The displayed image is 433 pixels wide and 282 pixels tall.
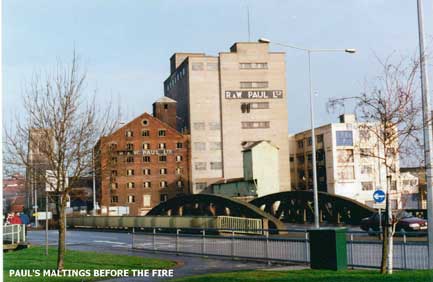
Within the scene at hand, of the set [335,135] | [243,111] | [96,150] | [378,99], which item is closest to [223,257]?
[96,150]

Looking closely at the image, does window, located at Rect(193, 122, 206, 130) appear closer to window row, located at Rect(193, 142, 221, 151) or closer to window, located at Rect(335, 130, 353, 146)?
window row, located at Rect(193, 142, 221, 151)

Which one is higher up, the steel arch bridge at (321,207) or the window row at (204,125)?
the window row at (204,125)

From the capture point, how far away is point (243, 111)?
3799 inches

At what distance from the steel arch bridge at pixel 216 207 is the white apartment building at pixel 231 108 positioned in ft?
100

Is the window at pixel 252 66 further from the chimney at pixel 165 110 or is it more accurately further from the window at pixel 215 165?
the window at pixel 215 165

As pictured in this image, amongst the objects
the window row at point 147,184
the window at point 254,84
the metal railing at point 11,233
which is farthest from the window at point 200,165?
the metal railing at point 11,233

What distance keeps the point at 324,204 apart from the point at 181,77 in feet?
187

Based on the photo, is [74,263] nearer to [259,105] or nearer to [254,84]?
[259,105]

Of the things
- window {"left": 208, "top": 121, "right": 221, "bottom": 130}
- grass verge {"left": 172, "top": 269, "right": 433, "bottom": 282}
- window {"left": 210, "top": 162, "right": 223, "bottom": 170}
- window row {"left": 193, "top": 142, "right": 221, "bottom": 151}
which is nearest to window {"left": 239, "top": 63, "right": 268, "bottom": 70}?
window {"left": 208, "top": 121, "right": 221, "bottom": 130}

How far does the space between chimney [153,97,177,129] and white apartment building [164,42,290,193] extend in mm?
1943

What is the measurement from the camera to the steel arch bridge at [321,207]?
43.2 m

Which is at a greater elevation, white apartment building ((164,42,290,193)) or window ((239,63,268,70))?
window ((239,63,268,70))

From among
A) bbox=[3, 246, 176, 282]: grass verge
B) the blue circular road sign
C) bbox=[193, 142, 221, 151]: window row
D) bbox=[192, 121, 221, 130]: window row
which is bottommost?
bbox=[3, 246, 176, 282]: grass verge

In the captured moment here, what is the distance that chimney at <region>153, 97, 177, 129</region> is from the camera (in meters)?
96.5
